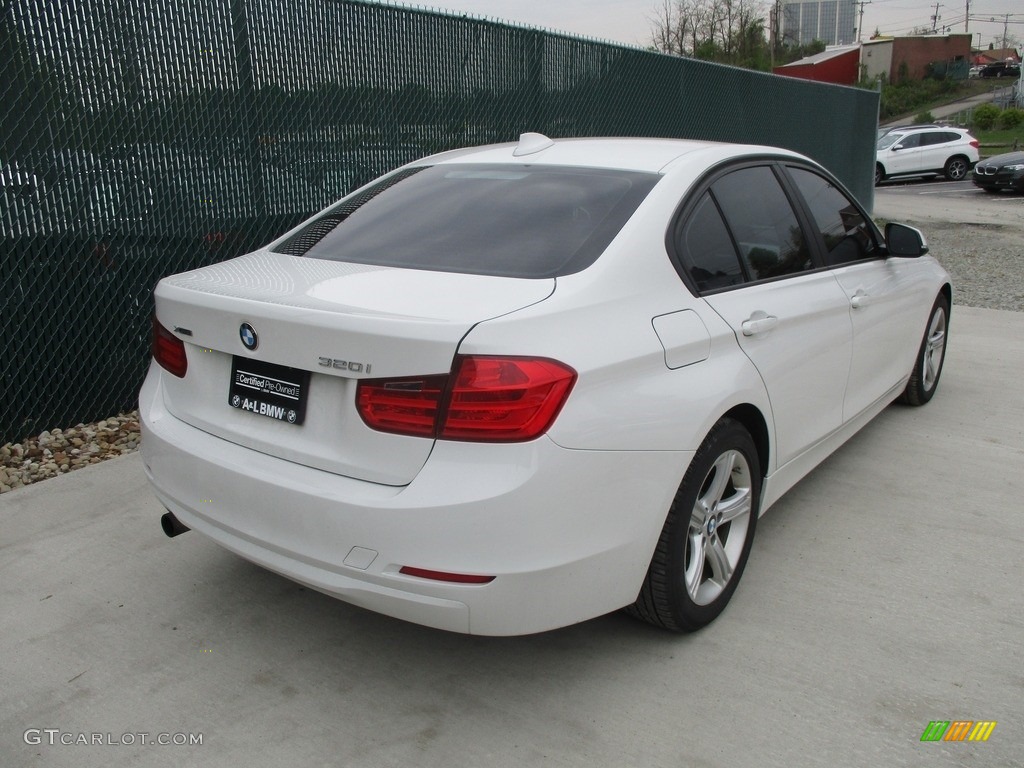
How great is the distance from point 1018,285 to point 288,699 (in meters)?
9.83

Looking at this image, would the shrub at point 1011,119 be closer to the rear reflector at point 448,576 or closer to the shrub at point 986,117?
the shrub at point 986,117

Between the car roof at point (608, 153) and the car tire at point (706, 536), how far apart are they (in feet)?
3.31

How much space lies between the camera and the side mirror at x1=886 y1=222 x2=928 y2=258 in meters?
4.38

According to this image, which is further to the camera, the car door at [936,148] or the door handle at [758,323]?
the car door at [936,148]

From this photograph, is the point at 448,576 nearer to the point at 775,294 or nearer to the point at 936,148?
the point at 775,294

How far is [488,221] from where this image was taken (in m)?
3.08

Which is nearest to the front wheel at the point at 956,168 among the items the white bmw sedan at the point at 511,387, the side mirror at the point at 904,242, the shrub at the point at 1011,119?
the shrub at the point at 1011,119

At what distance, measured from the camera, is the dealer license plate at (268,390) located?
2.51 m

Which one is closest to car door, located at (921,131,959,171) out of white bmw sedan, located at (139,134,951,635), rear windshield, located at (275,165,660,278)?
white bmw sedan, located at (139,134,951,635)

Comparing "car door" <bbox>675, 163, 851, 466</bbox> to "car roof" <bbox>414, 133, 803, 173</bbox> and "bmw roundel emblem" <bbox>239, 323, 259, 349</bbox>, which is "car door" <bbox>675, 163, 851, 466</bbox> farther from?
"bmw roundel emblem" <bbox>239, 323, 259, 349</bbox>

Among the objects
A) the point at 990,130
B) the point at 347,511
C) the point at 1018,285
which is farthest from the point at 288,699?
the point at 990,130

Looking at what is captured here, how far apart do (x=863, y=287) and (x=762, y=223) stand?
2.85ft

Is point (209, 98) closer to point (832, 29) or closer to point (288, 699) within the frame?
point (288, 699)

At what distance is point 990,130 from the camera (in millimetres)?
45656
